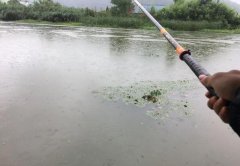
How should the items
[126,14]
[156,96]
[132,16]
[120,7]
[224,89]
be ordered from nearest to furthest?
1. [224,89]
2. [156,96]
3. [132,16]
4. [126,14]
5. [120,7]

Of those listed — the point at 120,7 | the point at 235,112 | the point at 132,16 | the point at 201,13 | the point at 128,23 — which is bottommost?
the point at 128,23

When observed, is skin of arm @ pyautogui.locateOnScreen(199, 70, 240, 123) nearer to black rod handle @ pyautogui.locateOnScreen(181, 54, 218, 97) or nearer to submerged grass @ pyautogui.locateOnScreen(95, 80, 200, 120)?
black rod handle @ pyautogui.locateOnScreen(181, 54, 218, 97)

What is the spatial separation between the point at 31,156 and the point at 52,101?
→ 2.82 m

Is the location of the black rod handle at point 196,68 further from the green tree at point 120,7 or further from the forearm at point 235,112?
the green tree at point 120,7

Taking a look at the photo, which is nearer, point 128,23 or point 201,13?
point 128,23

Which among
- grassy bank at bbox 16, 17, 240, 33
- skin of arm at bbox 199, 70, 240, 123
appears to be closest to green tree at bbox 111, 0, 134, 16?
grassy bank at bbox 16, 17, 240, 33

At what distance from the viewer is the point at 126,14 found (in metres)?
42.3

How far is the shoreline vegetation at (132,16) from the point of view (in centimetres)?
3803

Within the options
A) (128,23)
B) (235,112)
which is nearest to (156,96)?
(235,112)

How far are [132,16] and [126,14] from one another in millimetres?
1131

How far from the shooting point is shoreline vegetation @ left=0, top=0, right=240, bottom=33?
3803 centimetres

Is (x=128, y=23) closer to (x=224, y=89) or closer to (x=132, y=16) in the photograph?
(x=132, y=16)

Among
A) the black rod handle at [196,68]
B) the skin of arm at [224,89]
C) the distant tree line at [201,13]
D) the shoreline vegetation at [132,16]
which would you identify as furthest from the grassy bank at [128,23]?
the skin of arm at [224,89]

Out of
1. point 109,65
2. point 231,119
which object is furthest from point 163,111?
point 231,119
